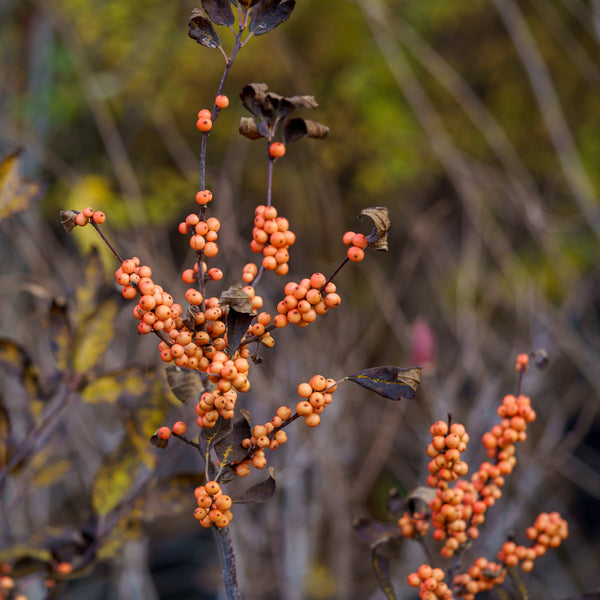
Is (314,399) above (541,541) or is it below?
above

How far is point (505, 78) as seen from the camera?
323 cm

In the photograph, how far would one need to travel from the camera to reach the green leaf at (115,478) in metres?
0.69

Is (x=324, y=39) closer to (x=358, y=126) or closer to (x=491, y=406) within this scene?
(x=358, y=126)

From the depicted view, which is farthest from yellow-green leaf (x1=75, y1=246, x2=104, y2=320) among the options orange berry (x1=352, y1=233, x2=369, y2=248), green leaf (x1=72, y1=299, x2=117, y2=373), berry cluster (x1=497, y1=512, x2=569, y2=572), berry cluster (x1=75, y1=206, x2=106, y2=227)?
berry cluster (x1=497, y1=512, x2=569, y2=572)

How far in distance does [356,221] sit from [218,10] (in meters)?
2.29

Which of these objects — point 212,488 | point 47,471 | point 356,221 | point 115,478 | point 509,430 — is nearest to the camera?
point 212,488

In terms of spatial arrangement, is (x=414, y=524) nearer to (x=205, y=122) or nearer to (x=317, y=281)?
(x=317, y=281)

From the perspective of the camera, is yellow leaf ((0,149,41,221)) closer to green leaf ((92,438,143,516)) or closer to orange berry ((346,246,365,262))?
green leaf ((92,438,143,516))

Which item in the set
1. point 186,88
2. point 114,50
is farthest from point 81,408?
point 186,88

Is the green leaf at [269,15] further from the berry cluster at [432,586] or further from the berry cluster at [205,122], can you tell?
the berry cluster at [432,586]

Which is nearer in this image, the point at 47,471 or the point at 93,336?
the point at 93,336

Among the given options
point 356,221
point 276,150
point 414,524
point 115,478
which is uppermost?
point 276,150

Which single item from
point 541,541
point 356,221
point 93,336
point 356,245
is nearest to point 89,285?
point 93,336

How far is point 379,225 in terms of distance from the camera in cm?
41
